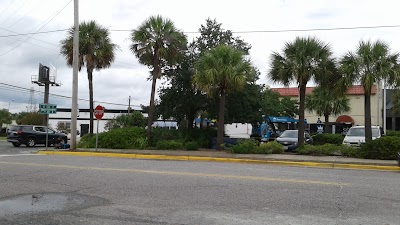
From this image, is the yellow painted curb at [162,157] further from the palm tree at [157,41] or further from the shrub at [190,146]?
the palm tree at [157,41]

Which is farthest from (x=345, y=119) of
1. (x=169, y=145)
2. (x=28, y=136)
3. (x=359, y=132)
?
(x=28, y=136)

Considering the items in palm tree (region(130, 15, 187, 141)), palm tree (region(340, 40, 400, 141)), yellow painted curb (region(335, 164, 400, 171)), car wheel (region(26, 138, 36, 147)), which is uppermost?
palm tree (region(130, 15, 187, 141))

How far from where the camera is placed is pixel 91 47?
27.2 metres

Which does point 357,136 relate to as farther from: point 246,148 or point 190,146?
point 190,146

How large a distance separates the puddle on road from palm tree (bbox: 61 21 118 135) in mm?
19763

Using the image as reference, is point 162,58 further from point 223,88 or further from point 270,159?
point 270,159

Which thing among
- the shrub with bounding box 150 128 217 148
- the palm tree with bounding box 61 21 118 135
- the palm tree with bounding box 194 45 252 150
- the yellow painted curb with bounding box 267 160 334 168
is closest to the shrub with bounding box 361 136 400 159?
the yellow painted curb with bounding box 267 160 334 168

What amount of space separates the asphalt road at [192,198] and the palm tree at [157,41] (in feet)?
41.0

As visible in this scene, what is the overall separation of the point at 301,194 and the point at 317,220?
233 centimetres

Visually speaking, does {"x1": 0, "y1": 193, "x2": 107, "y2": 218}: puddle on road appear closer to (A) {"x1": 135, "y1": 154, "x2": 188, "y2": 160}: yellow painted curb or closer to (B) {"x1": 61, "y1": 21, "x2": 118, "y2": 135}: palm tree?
(A) {"x1": 135, "y1": 154, "x2": 188, "y2": 160}: yellow painted curb

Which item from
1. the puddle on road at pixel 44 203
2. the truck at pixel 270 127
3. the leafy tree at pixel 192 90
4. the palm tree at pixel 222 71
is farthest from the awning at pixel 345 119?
the puddle on road at pixel 44 203

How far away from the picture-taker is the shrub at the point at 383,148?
1783 cm

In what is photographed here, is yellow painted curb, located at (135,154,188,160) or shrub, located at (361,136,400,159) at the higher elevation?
shrub, located at (361,136,400,159)

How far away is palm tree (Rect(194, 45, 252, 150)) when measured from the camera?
849 inches
